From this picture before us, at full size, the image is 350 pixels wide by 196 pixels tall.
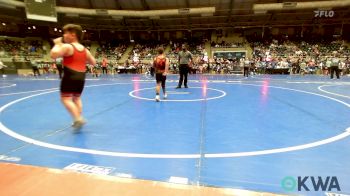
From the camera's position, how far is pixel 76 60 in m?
4.66

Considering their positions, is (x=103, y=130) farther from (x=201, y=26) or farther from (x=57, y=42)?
(x=201, y=26)

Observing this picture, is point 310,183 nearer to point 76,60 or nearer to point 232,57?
point 76,60

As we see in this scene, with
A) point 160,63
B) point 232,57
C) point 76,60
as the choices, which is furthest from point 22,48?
point 76,60

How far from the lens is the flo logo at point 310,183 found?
265 cm

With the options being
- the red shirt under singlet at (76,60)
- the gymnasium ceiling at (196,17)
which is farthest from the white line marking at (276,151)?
the gymnasium ceiling at (196,17)

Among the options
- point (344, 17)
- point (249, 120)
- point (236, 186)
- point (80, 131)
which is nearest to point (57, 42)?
point (80, 131)

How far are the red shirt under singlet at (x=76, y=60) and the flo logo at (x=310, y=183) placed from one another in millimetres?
3752

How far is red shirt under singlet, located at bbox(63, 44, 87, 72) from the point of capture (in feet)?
15.1

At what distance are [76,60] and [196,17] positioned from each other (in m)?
32.6

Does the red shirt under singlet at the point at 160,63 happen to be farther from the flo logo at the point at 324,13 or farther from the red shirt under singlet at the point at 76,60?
the flo logo at the point at 324,13

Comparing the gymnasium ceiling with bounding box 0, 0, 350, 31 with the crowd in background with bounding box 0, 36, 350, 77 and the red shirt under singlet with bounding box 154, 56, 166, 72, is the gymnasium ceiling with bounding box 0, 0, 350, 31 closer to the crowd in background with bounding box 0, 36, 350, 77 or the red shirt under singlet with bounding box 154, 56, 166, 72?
the crowd in background with bounding box 0, 36, 350, 77

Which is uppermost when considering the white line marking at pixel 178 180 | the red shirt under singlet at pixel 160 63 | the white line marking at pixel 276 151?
the red shirt under singlet at pixel 160 63

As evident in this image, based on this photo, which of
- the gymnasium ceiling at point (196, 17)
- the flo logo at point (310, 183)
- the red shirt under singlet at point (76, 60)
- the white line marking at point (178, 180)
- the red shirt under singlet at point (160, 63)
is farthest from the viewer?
the gymnasium ceiling at point (196, 17)

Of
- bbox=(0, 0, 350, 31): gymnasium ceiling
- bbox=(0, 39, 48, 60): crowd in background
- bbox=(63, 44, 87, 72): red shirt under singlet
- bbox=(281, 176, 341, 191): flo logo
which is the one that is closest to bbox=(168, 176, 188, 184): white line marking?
bbox=(281, 176, 341, 191): flo logo
